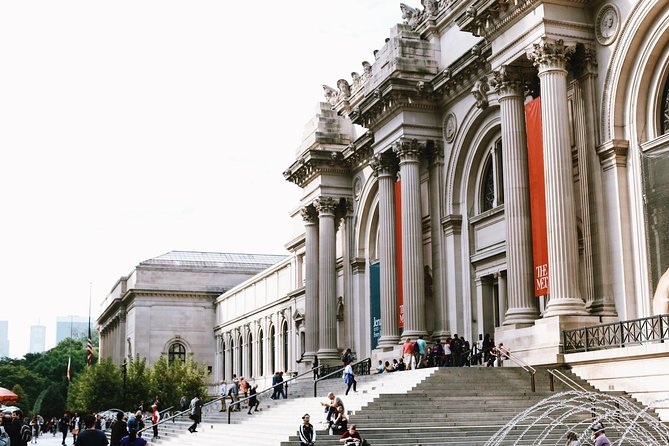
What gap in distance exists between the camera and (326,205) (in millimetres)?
47562

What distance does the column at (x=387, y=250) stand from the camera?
38.3m

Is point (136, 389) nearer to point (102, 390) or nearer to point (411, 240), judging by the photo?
point (102, 390)

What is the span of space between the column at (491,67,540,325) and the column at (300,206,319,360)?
813 inches

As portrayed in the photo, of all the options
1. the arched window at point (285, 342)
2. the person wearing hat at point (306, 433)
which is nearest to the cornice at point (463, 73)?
the person wearing hat at point (306, 433)

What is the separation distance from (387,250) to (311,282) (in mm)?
10789

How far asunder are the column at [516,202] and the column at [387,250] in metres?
9.69

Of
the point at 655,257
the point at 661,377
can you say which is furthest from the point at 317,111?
the point at 661,377

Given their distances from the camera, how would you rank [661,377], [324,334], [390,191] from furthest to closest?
1. [324,334]
2. [390,191]
3. [661,377]

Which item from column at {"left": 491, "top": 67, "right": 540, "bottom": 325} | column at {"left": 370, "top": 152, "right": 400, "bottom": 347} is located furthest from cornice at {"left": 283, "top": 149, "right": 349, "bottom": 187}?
column at {"left": 491, "top": 67, "right": 540, "bottom": 325}

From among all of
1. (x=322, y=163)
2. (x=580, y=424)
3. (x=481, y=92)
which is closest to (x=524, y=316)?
(x=580, y=424)

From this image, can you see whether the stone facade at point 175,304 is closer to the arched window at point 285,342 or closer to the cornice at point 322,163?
the arched window at point 285,342

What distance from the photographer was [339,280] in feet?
162

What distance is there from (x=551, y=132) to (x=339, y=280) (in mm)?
23909

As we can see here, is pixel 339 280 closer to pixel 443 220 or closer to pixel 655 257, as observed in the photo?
pixel 443 220
